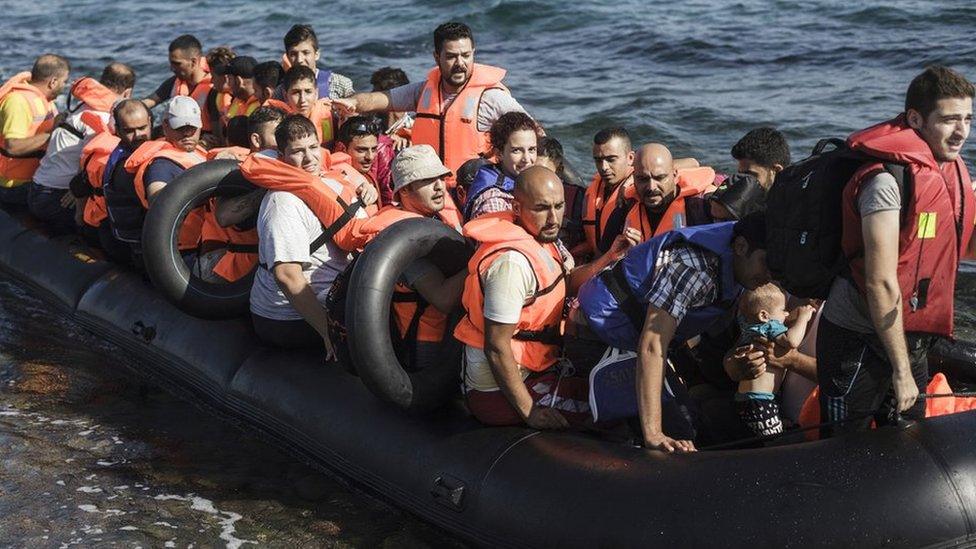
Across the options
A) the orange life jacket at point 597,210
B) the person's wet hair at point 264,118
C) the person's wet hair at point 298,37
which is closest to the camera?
the orange life jacket at point 597,210

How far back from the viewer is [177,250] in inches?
251

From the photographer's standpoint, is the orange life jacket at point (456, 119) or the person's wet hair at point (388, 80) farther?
the person's wet hair at point (388, 80)

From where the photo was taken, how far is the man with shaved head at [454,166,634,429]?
15.0 feet

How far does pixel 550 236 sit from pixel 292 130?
5.46ft

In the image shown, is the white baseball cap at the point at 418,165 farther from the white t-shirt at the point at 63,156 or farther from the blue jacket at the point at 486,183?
the white t-shirt at the point at 63,156

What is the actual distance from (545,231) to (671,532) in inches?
48.2

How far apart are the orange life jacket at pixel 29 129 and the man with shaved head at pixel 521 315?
5.01 metres

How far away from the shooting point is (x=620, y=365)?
4.62 m

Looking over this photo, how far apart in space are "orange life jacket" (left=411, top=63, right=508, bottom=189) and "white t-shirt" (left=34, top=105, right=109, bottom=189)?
233 centimetres

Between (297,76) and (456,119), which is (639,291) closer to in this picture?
(456,119)

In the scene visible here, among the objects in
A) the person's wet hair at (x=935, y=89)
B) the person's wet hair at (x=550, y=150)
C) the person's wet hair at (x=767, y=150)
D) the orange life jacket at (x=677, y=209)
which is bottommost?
the orange life jacket at (x=677, y=209)

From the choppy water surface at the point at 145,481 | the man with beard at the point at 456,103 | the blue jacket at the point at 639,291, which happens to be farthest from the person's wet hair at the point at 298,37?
the blue jacket at the point at 639,291

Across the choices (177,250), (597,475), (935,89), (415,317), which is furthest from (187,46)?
(935,89)

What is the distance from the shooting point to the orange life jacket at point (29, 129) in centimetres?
871
